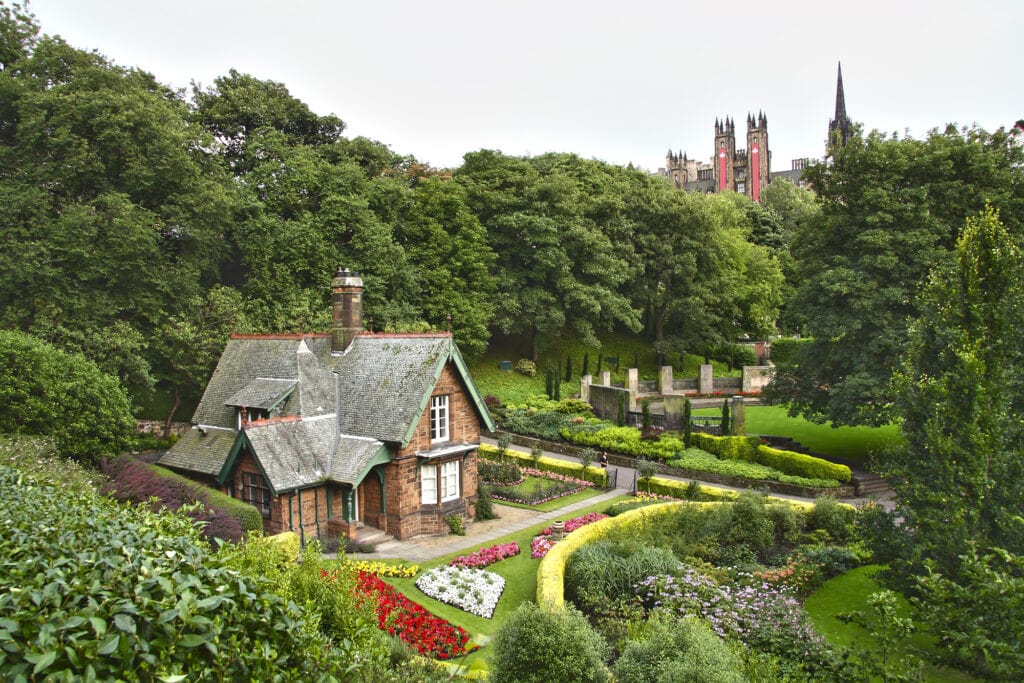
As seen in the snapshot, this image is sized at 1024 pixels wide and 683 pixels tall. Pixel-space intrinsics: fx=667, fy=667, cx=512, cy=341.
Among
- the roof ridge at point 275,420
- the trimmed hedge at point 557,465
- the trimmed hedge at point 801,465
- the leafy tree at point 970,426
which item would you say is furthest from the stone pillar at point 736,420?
the roof ridge at point 275,420

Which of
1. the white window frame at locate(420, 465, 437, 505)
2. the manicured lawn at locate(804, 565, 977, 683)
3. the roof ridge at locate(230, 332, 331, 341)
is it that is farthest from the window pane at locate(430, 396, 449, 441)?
the manicured lawn at locate(804, 565, 977, 683)

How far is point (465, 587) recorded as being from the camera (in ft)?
58.6

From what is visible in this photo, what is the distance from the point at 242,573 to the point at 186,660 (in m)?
1.63

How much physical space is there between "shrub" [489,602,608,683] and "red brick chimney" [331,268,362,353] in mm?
16029

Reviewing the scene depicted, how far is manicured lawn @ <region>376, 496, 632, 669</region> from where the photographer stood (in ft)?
52.7

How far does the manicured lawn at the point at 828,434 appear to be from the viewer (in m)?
33.4

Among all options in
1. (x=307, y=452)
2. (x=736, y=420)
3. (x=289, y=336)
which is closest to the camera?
(x=307, y=452)

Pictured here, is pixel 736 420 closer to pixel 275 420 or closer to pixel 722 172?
pixel 275 420

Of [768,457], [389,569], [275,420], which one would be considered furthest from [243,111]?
[768,457]

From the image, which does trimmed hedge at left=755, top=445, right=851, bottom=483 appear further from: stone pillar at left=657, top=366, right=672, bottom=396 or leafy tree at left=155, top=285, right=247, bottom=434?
Result: leafy tree at left=155, top=285, right=247, bottom=434

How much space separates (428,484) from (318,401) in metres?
4.93

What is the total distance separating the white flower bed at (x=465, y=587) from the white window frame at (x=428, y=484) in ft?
13.9

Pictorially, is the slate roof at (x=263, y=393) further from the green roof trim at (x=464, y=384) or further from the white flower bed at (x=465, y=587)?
the white flower bed at (x=465, y=587)

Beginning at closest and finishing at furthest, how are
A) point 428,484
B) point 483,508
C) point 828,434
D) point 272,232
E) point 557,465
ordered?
point 428,484 < point 483,508 < point 557,465 < point 272,232 < point 828,434
